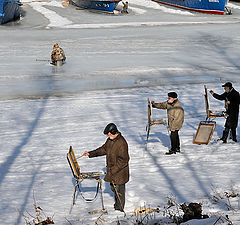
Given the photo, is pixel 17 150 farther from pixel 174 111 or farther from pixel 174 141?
pixel 174 111

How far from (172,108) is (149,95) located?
21.0ft

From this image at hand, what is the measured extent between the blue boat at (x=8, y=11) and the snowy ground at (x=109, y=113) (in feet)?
18.5

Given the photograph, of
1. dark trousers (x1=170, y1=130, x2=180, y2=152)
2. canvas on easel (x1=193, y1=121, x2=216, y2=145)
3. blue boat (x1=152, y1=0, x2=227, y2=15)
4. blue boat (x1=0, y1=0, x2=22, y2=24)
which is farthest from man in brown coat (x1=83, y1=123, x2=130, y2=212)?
blue boat (x1=152, y1=0, x2=227, y2=15)

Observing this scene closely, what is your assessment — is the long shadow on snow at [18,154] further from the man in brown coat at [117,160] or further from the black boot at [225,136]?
the black boot at [225,136]

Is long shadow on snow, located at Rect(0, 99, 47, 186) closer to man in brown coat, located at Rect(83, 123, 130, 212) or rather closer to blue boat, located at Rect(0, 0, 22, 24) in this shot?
man in brown coat, located at Rect(83, 123, 130, 212)

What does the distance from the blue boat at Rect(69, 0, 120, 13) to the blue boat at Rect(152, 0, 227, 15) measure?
8.31 meters

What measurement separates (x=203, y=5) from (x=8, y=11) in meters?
21.5

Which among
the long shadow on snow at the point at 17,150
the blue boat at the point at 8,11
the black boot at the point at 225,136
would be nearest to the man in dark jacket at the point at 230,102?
the black boot at the point at 225,136

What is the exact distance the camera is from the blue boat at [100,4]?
145ft

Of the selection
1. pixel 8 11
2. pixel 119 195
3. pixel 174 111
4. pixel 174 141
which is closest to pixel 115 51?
pixel 174 141

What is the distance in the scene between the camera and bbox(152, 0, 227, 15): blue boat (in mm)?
44375

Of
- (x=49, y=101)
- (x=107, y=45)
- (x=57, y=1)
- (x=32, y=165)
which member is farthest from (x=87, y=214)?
(x=57, y=1)

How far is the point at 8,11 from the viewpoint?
125ft

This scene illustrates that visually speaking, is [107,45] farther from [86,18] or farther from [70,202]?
[70,202]
